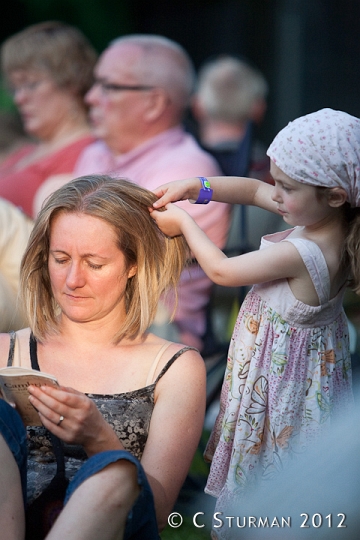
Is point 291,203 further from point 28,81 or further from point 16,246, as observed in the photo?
point 28,81

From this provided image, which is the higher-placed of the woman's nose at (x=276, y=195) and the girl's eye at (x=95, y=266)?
the woman's nose at (x=276, y=195)

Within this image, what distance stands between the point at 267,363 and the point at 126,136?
2.46 meters

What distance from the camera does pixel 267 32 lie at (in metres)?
3.61

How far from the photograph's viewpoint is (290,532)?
180 centimetres

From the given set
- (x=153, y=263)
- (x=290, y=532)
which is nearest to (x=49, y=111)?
(x=153, y=263)

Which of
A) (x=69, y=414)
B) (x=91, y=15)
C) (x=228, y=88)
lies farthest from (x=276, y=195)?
(x=91, y=15)

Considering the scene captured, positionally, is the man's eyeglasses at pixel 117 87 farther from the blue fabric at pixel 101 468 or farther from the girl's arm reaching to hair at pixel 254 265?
the blue fabric at pixel 101 468

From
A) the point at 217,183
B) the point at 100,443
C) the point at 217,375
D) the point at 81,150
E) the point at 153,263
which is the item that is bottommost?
the point at 217,375

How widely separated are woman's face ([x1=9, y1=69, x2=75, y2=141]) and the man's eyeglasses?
0.24m

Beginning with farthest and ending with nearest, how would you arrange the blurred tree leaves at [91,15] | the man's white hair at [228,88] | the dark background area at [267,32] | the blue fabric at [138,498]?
the blurred tree leaves at [91,15] < the man's white hair at [228,88] < the dark background area at [267,32] < the blue fabric at [138,498]

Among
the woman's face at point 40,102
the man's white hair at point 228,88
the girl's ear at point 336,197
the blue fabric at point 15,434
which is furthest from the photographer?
the woman's face at point 40,102

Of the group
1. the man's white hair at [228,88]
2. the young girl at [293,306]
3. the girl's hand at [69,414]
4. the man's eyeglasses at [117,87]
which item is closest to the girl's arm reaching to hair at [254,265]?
the young girl at [293,306]

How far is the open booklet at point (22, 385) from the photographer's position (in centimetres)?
158

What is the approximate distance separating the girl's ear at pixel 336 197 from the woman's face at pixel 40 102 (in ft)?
8.99
